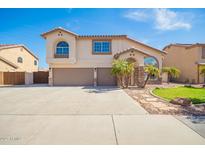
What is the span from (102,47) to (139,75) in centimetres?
623

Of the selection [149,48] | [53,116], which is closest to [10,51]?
[149,48]

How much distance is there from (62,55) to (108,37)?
6419 millimetres

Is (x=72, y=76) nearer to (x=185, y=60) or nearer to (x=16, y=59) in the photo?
(x=16, y=59)

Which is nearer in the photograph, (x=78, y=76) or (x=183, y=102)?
(x=183, y=102)

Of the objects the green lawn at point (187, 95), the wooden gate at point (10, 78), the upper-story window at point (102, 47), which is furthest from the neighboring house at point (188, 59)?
the wooden gate at point (10, 78)

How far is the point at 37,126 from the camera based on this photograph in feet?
18.6

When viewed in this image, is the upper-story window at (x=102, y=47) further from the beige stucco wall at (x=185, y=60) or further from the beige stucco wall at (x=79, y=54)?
the beige stucco wall at (x=185, y=60)

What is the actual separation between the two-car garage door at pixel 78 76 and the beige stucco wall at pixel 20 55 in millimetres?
9114

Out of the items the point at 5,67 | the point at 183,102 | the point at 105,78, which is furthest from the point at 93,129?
the point at 5,67

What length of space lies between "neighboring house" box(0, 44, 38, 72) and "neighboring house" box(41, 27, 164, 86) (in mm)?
7972

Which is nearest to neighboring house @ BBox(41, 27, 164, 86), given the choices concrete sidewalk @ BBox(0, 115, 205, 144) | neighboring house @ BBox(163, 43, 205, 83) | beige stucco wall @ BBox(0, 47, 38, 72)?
neighboring house @ BBox(163, 43, 205, 83)

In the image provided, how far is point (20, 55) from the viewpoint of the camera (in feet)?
101

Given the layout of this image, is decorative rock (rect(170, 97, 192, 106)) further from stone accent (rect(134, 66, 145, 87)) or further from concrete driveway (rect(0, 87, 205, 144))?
stone accent (rect(134, 66, 145, 87))

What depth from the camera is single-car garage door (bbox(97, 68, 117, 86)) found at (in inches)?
873
